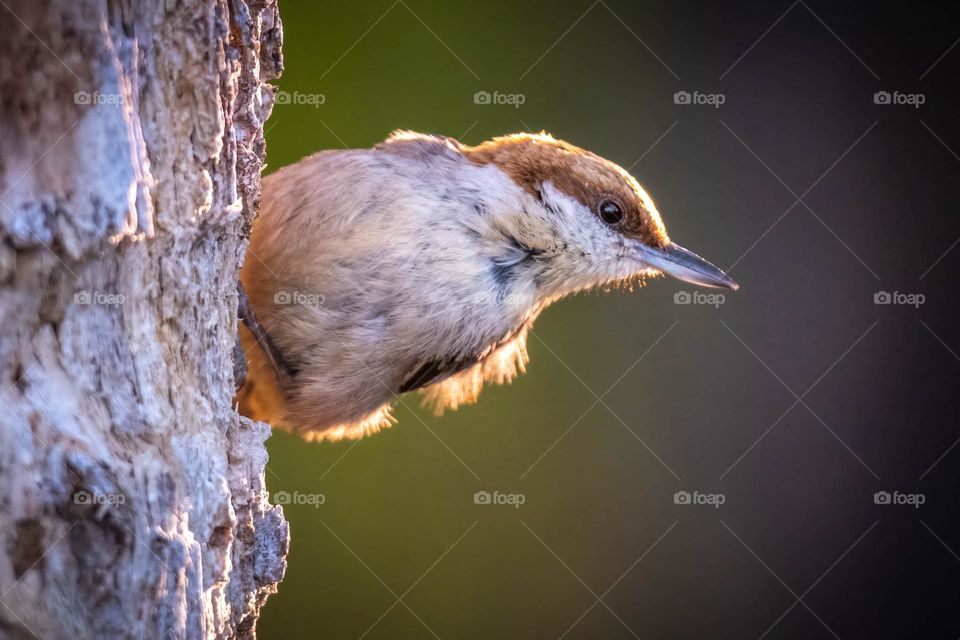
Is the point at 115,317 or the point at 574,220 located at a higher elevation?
the point at 574,220

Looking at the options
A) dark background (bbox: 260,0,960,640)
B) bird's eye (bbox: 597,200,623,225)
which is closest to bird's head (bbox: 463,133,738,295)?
bird's eye (bbox: 597,200,623,225)

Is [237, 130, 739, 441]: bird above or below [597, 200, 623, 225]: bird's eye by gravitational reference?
below

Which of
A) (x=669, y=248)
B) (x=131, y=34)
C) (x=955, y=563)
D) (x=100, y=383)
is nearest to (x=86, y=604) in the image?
(x=100, y=383)

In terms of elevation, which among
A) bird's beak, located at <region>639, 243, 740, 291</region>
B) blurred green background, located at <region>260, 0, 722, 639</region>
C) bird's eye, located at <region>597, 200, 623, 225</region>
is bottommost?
blurred green background, located at <region>260, 0, 722, 639</region>

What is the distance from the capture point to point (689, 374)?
11.0 ft

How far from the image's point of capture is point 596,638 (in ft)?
11.1

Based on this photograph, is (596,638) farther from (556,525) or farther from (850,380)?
(850,380)

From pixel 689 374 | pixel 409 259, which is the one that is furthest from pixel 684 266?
pixel 689 374

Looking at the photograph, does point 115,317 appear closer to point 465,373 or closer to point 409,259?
point 409,259

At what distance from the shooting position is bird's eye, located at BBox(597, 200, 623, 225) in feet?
6.80

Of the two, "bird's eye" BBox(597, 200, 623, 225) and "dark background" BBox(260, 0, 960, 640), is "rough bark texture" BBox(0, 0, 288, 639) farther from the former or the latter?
"dark background" BBox(260, 0, 960, 640)

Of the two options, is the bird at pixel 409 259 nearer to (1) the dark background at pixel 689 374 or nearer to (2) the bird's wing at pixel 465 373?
(2) the bird's wing at pixel 465 373

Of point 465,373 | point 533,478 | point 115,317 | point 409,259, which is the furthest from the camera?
point 533,478

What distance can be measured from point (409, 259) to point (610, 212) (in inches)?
19.7
